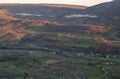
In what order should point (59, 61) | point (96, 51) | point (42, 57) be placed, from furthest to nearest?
point (96, 51) → point (42, 57) → point (59, 61)

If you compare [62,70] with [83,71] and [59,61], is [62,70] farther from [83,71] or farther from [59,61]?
[59,61]

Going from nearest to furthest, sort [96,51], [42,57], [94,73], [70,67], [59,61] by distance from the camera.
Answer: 1. [94,73]
2. [70,67]
3. [59,61]
4. [42,57]
5. [96,51]

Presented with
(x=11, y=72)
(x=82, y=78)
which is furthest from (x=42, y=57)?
(x=82, y=78)

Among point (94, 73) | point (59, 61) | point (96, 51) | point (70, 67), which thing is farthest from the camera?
point (96, 51)

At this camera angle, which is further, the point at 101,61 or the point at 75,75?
the point at 101,61

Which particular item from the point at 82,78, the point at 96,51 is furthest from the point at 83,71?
the point at 96,51

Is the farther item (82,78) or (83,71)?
(83,71)

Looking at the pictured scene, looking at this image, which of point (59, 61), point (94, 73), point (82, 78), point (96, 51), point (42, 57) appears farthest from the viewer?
point (96, 51)

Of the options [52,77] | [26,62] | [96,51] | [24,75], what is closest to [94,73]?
[52,77]

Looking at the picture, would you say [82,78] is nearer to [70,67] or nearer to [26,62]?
[70,67]
